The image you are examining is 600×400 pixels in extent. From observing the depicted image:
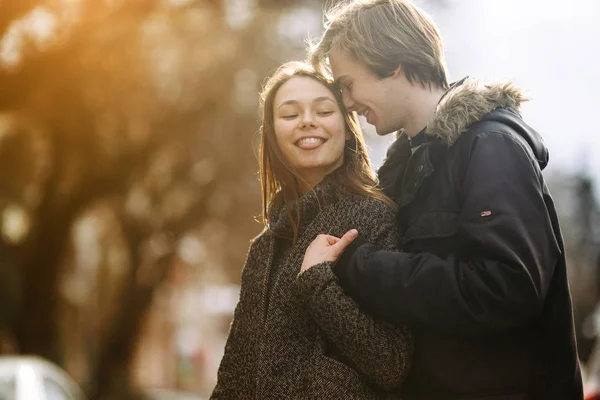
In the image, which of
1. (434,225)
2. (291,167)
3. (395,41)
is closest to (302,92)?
(291,167)

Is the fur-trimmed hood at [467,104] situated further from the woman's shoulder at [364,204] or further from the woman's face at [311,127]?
the woman's face at [311,127]

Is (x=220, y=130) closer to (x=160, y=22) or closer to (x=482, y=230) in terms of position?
(x=160, y=22)

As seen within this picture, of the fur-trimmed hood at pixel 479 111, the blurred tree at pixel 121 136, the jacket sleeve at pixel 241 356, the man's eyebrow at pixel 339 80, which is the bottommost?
the jacket sleeve at pixel 241 356

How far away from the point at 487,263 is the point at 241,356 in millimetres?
1080

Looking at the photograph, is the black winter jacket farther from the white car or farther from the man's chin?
the white car

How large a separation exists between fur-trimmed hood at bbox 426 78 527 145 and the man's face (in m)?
0.22

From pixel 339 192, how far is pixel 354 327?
24.6 inches

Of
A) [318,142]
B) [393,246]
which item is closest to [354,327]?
[393,246]

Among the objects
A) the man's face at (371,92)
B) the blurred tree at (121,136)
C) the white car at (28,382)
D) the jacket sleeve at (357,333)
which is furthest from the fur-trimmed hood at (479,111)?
the blurred tree at (121,136)

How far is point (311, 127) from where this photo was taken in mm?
3443

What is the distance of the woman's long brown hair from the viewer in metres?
3.43

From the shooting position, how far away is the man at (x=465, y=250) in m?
2.72

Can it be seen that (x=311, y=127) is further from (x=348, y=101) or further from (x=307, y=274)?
(x=307, y=274)

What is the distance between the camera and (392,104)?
3.30m
